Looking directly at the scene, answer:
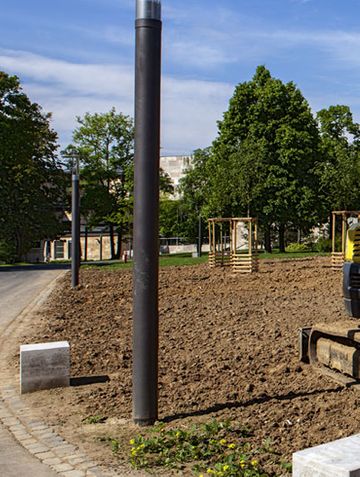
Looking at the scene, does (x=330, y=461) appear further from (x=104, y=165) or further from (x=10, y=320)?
(x=104, y=165)

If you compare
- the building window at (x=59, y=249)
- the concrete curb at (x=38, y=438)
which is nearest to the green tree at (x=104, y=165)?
the building window at (x=59, y=249)

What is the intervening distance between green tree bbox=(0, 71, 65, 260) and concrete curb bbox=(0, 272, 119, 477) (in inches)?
1669

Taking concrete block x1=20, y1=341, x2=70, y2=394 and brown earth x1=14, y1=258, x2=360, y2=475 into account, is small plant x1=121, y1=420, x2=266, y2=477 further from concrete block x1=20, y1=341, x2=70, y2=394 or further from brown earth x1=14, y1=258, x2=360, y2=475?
concrete block x1=20, y1=341, x2=70, y2=394

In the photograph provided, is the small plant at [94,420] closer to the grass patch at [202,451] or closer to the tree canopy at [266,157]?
the grass patch at [202,451]

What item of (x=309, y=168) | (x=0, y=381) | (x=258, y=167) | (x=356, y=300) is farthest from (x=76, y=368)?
(x=309, y=168)

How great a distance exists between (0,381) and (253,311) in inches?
246

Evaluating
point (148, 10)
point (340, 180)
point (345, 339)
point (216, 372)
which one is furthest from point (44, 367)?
point (340, 180)

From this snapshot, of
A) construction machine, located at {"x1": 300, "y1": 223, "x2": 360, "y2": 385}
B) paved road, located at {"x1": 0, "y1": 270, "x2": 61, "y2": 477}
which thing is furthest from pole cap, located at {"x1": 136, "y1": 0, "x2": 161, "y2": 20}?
paved road, located at {"x1": 0, "y1": 270, "x2": 61, "y2": 477}

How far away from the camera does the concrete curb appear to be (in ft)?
16.6

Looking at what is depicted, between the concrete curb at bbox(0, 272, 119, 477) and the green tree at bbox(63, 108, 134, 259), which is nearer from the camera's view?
the concrete curb at bbox(0, 272, 119, 477)

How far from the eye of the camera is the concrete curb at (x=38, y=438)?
5055mm

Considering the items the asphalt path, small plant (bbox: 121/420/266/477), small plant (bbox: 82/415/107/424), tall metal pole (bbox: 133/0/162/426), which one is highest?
tall metal pole (bbox: 133/0/162/426)

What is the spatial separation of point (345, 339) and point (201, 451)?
2.62 metres

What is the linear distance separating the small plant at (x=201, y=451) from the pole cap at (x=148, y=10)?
374cm
